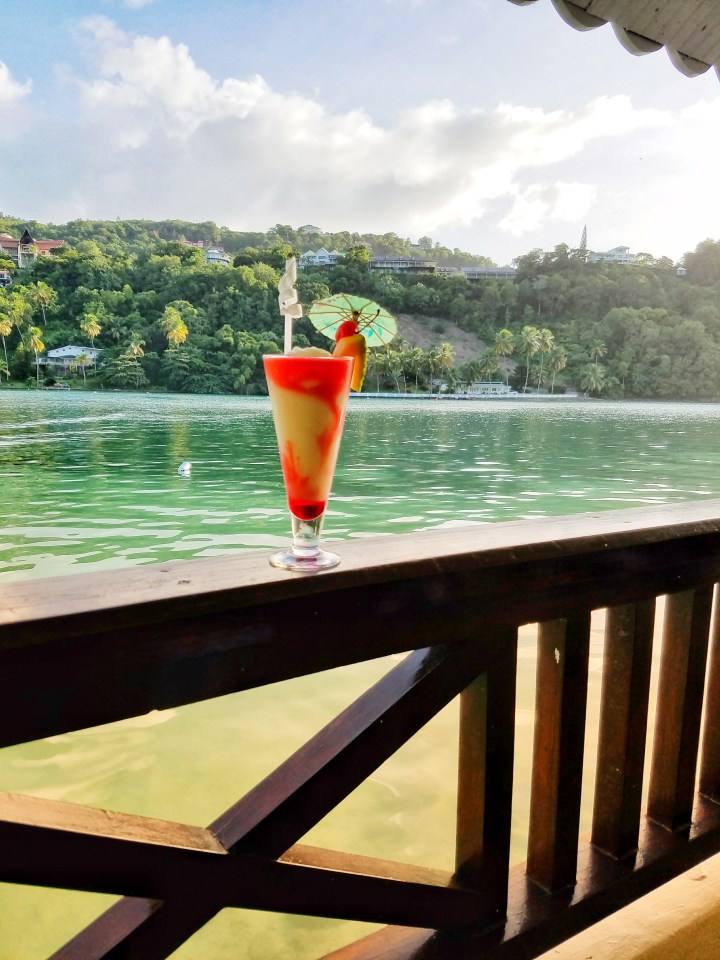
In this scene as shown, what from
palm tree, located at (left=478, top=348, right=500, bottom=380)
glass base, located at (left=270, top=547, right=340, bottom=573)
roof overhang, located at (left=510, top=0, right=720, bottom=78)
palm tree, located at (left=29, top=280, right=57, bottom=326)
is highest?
palm tree, located at (left=29, top=280, right=57, bottom=326)

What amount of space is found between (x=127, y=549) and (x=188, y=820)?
706 cm

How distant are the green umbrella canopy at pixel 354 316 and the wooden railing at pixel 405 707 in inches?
8.3

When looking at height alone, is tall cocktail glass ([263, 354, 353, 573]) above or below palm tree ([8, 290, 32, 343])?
below

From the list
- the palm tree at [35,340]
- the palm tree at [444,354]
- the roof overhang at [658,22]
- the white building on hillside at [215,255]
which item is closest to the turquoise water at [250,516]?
the roof overhang at [658,22]

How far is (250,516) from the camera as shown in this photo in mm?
11641

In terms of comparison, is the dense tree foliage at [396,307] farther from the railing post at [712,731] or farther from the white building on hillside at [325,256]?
the railing post at [712,731]

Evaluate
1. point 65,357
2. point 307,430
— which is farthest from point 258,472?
point 65,357

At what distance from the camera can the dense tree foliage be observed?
1734cm

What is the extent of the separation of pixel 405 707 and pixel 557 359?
1562 inches

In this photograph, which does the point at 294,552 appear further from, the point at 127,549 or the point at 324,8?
the point at 324,8

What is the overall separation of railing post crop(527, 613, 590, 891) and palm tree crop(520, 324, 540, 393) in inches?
1228

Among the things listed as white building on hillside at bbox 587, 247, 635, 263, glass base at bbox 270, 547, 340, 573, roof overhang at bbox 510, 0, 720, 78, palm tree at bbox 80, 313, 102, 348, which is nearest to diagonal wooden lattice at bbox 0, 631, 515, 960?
glass base at bbox 270, 547, 340, 573

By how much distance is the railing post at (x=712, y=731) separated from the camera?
1.00 meters

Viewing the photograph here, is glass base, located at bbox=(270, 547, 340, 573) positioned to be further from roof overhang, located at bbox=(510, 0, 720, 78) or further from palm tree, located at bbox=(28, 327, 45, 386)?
palm tree, located at bbox=(28, 327, 45, 386)
